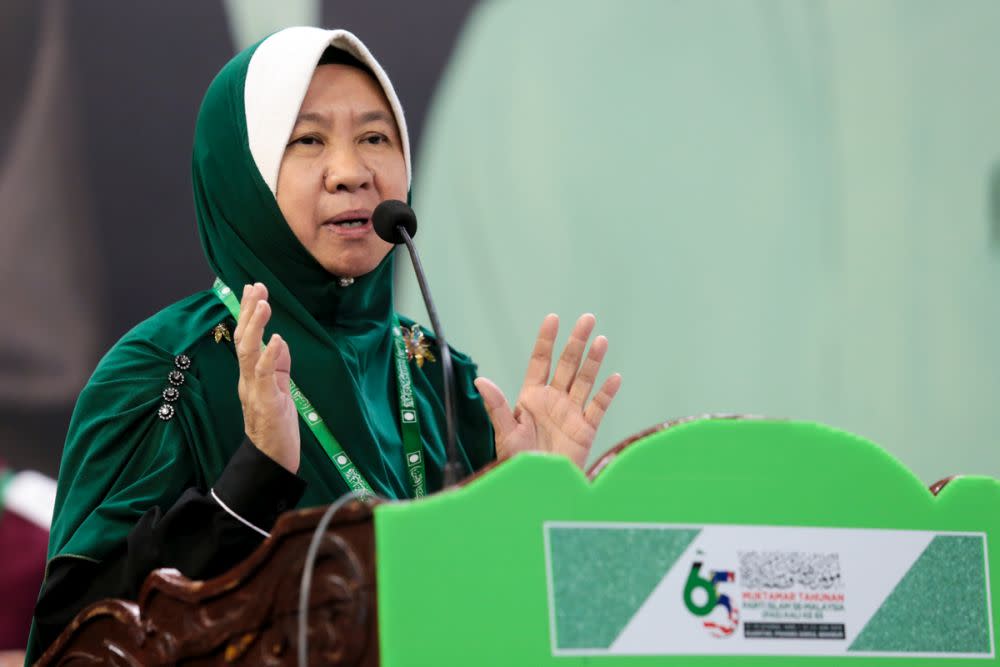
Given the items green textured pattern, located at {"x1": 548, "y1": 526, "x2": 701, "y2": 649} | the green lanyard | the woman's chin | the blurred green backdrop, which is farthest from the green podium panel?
the blurred green backdrop

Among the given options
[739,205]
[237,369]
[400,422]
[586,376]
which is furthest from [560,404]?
[739,205]

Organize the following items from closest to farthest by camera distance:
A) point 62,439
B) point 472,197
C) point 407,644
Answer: point 407,644 < point 62,439 < point 472,197

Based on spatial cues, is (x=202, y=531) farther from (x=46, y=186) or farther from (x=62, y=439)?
(x=46, y=186)

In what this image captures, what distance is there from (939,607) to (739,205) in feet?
7.37

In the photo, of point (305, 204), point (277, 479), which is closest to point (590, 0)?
point (305, 204)

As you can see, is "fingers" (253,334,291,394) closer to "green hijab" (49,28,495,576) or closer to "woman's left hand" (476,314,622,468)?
"green hijab" (49,28,495,576)

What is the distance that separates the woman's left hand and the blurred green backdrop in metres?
1.12

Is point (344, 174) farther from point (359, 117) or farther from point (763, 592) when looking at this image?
point (763, 592)

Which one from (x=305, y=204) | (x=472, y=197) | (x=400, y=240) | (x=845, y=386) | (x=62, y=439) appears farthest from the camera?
(x=845, y=386)

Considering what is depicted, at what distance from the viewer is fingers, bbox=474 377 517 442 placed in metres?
1.86

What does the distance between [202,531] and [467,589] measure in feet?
1.82

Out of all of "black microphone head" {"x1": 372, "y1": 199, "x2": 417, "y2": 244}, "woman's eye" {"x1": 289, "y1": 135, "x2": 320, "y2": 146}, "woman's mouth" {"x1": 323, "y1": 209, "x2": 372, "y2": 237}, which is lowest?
"black microphone head" {"x1": 372, "y1": 199, "x2": 417, "y2": 244}

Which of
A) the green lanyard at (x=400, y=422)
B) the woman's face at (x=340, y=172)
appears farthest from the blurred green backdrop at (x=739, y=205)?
the woman's face at (x=340, y=172)

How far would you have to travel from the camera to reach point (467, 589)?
1124 mm
